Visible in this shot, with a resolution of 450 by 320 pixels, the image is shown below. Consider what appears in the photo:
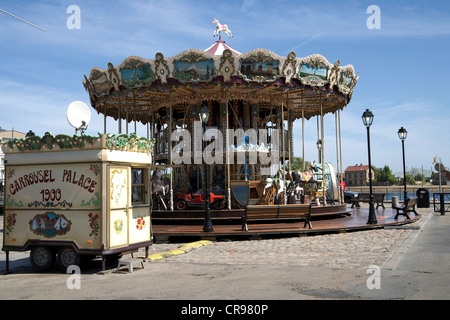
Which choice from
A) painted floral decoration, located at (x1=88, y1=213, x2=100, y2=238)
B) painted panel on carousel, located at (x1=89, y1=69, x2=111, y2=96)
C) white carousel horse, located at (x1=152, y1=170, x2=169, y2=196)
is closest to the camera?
painted floral decoration, located at (x1=88, y1=213, x2=100, y2=238)

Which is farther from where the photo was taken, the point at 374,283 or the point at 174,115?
the point at 174,115

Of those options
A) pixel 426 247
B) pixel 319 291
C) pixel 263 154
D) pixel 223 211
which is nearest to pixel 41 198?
pixel 319 291

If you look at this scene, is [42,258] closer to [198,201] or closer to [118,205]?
[118,205]

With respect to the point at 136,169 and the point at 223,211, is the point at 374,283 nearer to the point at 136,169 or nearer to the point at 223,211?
the point at 136,169

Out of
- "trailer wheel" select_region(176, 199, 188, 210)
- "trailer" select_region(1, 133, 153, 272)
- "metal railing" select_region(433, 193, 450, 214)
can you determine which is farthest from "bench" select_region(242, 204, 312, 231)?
"metal railing" select_region(433, 193, 450, 214)

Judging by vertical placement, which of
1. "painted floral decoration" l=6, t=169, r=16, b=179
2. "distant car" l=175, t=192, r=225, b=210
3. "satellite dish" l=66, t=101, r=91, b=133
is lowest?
"distant car" l=175, t=192, r=225, b=210

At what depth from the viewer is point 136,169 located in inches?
462

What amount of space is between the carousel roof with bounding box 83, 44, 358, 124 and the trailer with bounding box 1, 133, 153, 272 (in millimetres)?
8843

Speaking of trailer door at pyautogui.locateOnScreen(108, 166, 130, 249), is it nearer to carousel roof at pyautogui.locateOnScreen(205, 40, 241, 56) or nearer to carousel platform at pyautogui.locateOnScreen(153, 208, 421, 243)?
carousel platform at pyautogui.locateOnScreen(153, 208, 421, 243)

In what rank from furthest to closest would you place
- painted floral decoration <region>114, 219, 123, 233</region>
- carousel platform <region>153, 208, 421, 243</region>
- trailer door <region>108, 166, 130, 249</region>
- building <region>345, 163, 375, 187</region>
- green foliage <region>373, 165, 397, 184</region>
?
building <region>345, 163, 375, 187</region> < green foliage <region>373, 165, 397, 184</region> < carousel platform <region>153, 208, 421, 243</region> < painted floral decoration <region>114, 219, 123, 233</region> < trailer door <region>108, 166, 130, 249</region>

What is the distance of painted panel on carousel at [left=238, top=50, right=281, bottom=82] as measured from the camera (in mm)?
18719

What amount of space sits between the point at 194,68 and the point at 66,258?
432 inches

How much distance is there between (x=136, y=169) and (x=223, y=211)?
6.66 m
